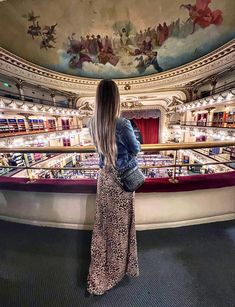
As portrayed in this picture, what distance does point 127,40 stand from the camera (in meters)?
8.43

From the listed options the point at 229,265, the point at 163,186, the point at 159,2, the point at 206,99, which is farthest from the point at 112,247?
the point at 206,99

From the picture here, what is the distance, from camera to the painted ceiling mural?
254 inches

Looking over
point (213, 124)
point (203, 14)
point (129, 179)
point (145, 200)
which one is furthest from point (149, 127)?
point (129, 179)

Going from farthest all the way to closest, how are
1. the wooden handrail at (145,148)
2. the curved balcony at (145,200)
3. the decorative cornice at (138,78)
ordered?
the decorative cornice at (138,78), the curved balcony at (145,200), the wooden handrail at (145,148)

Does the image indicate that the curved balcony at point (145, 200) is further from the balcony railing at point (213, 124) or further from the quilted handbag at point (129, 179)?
the balcony railing at point (213, 124)

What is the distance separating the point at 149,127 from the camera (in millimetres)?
19141

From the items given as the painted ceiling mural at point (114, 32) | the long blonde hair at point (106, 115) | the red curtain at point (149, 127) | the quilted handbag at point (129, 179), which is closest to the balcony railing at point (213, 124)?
the red curtain at point (149, 127)

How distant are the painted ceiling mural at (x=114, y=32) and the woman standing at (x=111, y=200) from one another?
28.7ft

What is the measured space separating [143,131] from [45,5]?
15.3m

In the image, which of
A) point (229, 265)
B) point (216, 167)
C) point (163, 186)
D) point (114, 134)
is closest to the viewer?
point (114, 134)

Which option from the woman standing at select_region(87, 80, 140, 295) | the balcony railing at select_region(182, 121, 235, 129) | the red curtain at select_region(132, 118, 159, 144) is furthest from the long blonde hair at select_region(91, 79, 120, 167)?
the red curtain at select_region(132, 118, 159, 144)

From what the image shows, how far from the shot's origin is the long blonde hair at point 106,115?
0.81 metres

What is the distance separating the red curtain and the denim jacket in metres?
18.9

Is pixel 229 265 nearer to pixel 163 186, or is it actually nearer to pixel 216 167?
pixel 163 186
